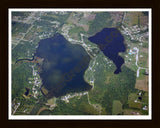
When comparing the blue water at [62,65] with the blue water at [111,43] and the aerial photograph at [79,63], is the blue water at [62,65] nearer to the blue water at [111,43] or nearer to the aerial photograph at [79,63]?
the aerial photograph at [79,63]

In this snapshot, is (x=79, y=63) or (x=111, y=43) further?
(x=111, y=43)

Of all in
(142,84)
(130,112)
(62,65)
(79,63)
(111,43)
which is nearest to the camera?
(130,112)

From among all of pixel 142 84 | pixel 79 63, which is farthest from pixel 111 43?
pixel 142 84

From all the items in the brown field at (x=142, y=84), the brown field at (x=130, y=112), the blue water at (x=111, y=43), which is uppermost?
the blue water at (x=111, y=43)

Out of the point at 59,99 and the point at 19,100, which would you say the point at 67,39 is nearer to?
the point at 59,99

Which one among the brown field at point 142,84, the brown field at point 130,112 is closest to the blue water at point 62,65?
the brown field at point 130,112

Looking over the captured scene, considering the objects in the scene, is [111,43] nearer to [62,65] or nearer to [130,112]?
[62,65]

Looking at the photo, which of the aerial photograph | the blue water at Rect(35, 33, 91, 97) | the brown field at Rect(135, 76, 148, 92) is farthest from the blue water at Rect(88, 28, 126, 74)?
the brown field at Rect(135, 76, 148, 92)
